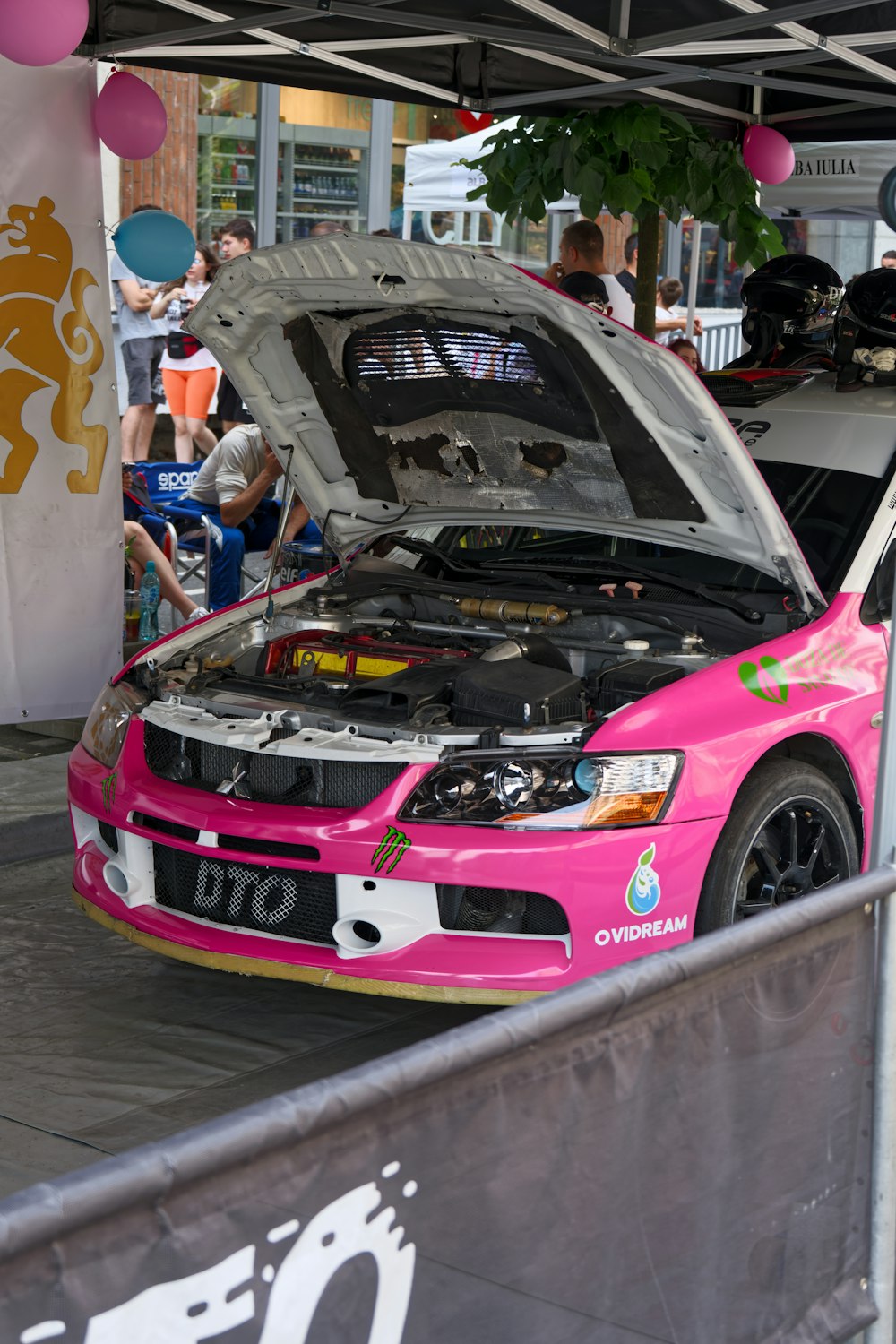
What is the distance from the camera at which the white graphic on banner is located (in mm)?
1586

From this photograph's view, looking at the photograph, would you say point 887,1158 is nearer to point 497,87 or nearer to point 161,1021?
point 161,1021

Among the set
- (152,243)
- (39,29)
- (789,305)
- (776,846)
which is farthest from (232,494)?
A: (776,846)

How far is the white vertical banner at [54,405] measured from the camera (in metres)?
7.38

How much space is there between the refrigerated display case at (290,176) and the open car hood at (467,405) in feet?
39.5

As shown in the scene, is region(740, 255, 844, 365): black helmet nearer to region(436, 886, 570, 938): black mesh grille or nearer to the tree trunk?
the tree trunk

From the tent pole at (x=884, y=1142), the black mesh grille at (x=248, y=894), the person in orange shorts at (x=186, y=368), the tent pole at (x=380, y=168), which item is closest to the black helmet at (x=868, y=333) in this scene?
the black mesh grille at (x=248, y=894)

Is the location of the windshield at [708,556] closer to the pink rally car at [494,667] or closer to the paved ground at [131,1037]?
the pink rally car at [494,667]

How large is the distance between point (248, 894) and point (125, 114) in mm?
4645

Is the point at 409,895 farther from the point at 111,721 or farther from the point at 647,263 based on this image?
the point at 647,263

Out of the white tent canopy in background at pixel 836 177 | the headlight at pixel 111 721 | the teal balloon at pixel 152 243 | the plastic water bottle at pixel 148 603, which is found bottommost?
the plastic water bottle at pixel 148 603

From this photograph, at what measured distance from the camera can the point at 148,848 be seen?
15.2 ft

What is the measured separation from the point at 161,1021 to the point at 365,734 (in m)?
1.21

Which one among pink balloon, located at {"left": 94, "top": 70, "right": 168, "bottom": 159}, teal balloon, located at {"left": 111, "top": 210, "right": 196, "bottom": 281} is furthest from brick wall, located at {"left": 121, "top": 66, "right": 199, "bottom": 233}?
pink balloon, located at {"left": 94, "top": 70, "right": 168, "bottom": 159}

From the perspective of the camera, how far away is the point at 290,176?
17.9 metres
